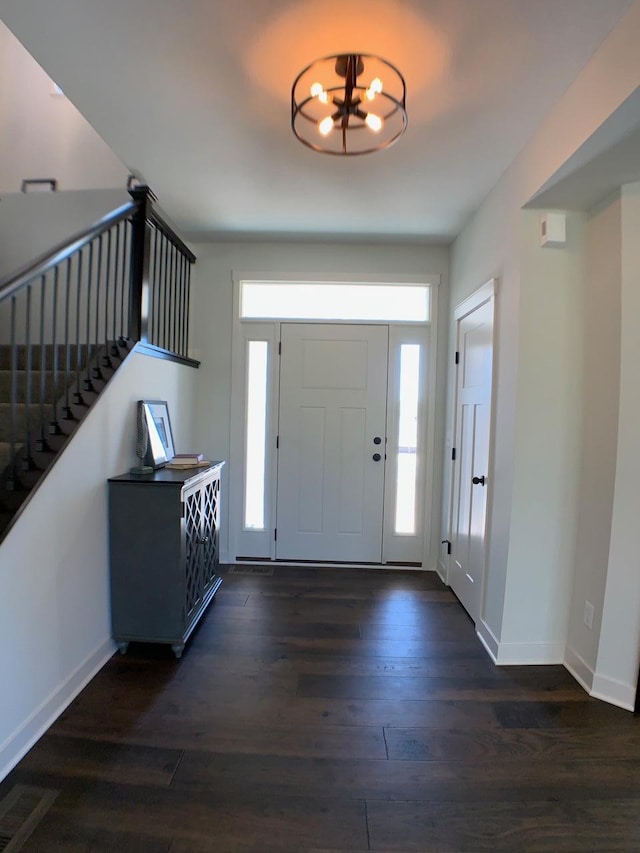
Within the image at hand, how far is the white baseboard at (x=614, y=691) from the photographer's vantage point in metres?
1.90

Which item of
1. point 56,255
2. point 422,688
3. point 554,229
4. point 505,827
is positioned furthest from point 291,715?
point 554,229

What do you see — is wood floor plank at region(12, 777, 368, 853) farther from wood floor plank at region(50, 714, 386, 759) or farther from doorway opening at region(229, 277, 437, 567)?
doorway opening at region(229, 277, 437, 567)

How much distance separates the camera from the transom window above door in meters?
3.46

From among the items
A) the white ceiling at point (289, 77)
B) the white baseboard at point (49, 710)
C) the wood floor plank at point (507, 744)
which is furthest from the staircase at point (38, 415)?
the wood floor plank at point (507, 744)

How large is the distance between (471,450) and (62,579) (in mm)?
2401

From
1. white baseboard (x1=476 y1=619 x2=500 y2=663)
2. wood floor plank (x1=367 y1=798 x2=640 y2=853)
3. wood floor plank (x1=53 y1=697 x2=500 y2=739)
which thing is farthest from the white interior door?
wood floor plank (x1=367 y1=798 x2=640 y2=853)

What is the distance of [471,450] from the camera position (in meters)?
2.78

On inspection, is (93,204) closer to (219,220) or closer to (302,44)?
(219,220)

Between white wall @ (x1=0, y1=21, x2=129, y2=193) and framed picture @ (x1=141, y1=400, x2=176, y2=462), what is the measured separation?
2.03 metres

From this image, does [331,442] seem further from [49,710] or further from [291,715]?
[49,710]

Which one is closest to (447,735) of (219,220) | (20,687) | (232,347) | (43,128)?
(20,687)

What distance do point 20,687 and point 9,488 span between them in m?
0.75

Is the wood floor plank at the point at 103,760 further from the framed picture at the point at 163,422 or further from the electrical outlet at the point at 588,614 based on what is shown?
the electrical outlet at the point at 588,614

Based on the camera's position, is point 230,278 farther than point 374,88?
Yes
